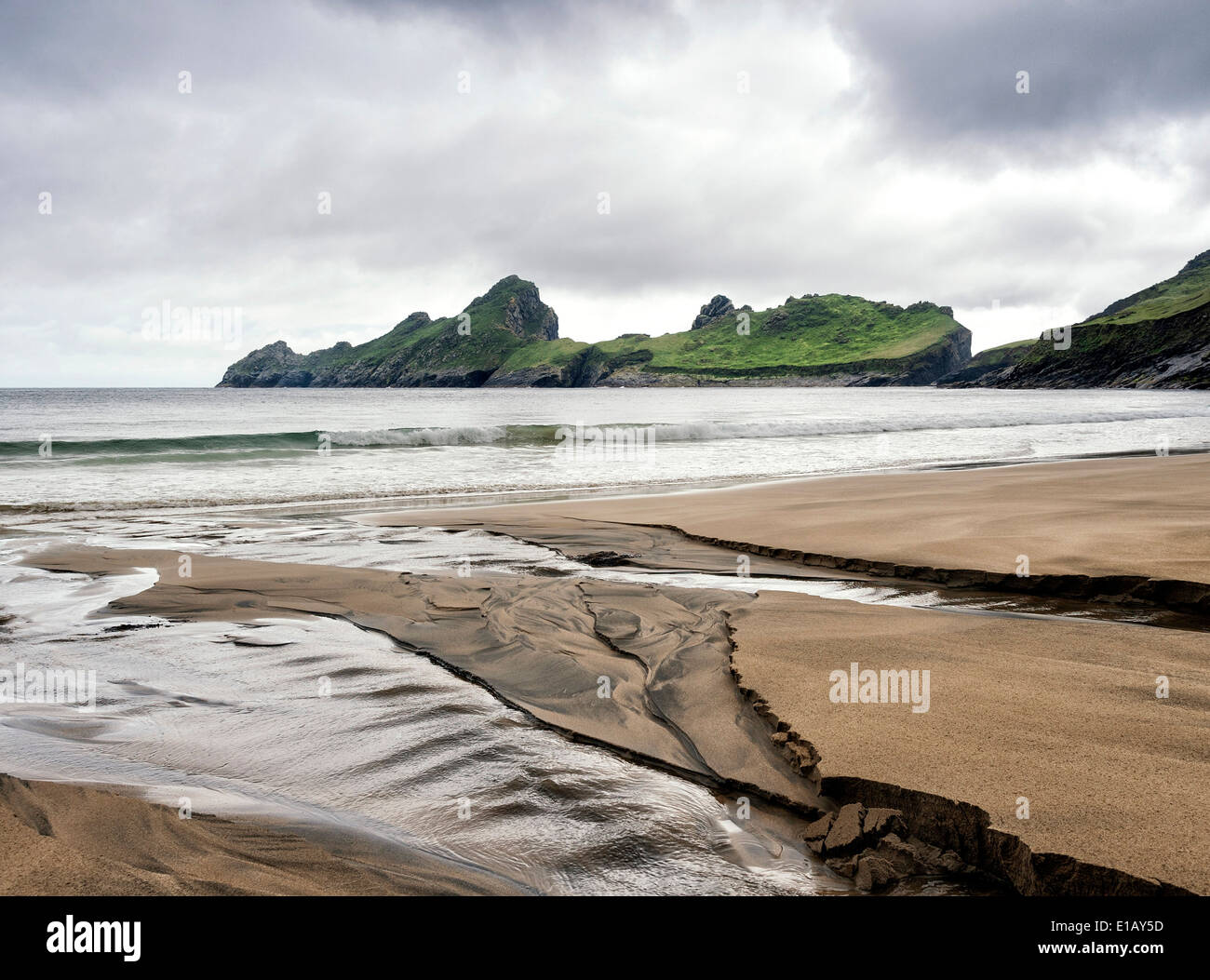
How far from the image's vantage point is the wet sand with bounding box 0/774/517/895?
2229 mm

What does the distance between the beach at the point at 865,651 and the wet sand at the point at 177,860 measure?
0.32ft

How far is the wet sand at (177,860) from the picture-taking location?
2.23 meters

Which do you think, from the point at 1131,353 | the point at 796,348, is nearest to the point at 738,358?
the point at 796,348

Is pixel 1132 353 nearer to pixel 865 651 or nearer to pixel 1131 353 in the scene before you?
pixel 1131 353

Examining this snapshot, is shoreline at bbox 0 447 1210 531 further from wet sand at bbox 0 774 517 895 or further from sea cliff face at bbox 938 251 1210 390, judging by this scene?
sea cliff face at bbox 938 251 1210 390

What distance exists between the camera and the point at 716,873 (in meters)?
2.43

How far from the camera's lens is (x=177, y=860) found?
96.8 inches

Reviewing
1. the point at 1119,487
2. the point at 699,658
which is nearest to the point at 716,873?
the point at 699,658

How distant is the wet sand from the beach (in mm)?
99

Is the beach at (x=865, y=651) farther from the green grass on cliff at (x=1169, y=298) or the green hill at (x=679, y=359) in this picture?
the green hill at (x=679, y=359)

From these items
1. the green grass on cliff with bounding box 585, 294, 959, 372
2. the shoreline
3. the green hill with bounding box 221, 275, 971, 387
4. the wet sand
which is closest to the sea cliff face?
the green hill with bounding box 221, 275, 971, 387

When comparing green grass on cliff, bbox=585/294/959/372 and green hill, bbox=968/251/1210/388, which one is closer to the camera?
green hill, bbox=968/251/1210/388

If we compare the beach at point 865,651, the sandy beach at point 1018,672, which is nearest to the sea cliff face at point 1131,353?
the sandy beach at point 1018,672
